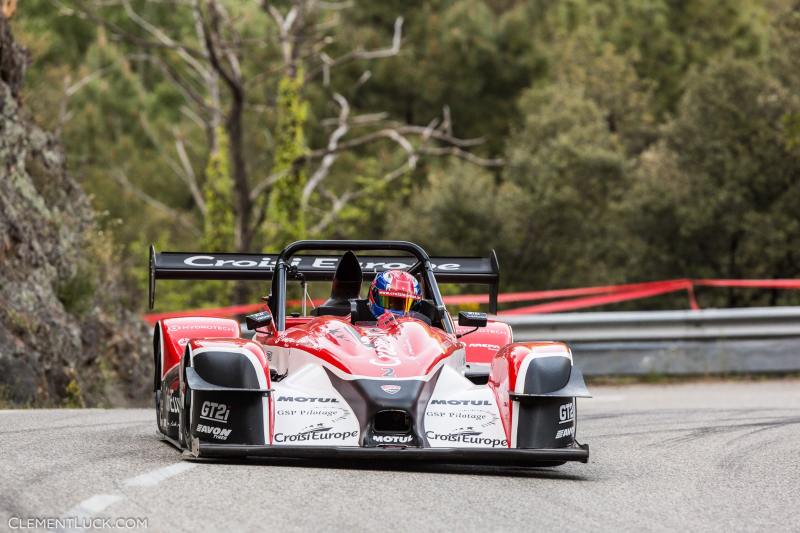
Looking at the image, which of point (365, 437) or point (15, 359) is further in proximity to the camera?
point (15, 359)

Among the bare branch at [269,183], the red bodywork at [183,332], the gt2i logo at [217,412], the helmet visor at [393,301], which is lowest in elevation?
the gt2i logo at [217,412]

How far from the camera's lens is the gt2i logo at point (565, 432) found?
359 inches

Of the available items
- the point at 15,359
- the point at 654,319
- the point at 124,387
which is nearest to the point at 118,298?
the point at 124,387

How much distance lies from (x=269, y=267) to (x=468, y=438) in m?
3.35

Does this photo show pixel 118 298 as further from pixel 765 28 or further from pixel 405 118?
pixel 765 28

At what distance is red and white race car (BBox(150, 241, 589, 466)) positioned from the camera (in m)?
8.62

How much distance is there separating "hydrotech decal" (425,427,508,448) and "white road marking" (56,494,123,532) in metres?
2.46

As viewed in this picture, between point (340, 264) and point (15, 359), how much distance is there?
4406 mm

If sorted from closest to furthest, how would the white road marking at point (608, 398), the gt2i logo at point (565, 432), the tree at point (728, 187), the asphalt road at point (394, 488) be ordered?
the asphalt road at point (394, 488)
the gt2i logo at point (565, 432)
the white road marking at point (608, 398)
the tree at point (728, 187)

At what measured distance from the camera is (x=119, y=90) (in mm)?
56312

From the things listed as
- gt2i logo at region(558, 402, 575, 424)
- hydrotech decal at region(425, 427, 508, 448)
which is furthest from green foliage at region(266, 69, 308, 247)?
hydrotech decal at region(425, 427, 508, 448)

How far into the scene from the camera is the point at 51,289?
15.9m

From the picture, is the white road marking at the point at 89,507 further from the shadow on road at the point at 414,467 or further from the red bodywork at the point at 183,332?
the red bodywork at the point at 183,332

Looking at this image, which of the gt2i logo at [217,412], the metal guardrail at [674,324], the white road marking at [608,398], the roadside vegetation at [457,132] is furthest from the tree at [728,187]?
the gt2i logo at [217,412]
